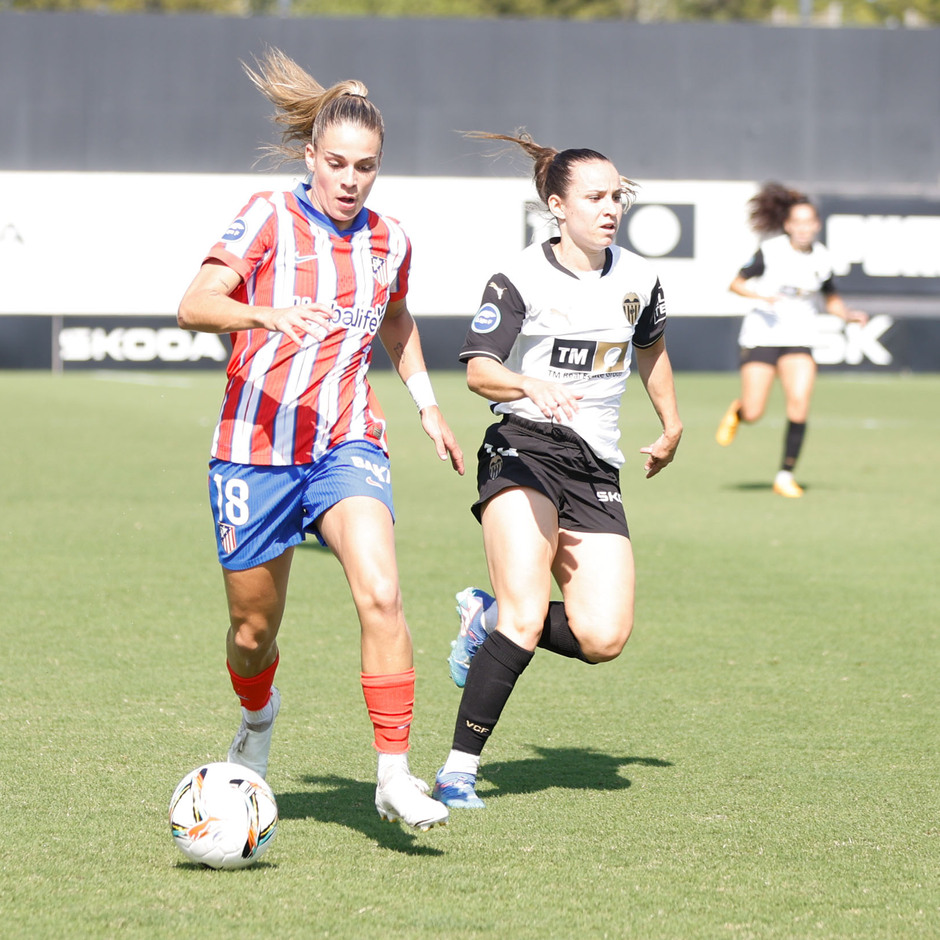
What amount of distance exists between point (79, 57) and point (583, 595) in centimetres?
2401

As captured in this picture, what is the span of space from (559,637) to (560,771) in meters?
0.42

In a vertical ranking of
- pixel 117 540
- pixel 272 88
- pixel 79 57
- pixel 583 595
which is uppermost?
pixel 79 57

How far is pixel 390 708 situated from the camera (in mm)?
4117

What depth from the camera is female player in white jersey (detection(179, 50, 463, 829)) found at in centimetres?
412

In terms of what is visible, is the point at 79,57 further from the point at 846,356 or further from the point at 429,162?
the point at 846,356

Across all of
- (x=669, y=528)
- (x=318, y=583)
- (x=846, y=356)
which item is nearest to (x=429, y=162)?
(x=846, y=356)

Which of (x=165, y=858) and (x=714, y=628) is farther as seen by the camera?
(x=714, y=628)

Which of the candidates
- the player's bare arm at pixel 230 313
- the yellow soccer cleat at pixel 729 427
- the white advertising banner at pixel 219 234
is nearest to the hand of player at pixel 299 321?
the player's bare arm at pixel 230 313

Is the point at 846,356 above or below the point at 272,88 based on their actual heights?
below

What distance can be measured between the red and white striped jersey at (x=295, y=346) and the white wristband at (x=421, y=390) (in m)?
0.27

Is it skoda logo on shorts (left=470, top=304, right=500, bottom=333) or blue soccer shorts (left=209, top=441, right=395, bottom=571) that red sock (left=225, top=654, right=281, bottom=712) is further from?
skoda logo on shorts (left=470, top=304, right=500, bottom=333)

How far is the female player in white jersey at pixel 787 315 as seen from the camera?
12414 millimetres

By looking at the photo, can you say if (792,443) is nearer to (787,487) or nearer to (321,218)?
(787,487)

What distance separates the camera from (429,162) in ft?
89.3
